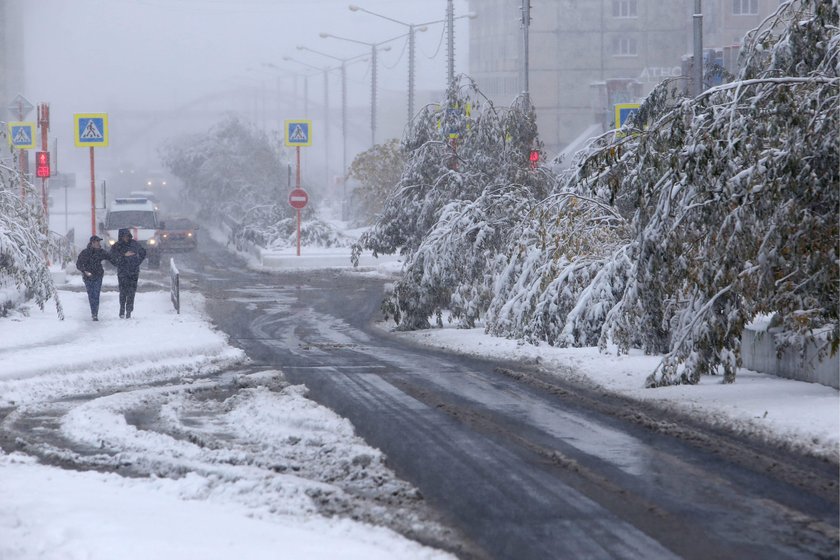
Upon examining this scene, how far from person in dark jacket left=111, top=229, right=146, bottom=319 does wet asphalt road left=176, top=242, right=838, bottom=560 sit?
7436mm

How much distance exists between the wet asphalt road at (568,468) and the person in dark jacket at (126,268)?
7.44 m

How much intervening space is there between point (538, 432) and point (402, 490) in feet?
8.83

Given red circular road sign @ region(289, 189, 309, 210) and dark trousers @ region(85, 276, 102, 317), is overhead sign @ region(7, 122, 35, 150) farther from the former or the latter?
dark trousers @ region(85, 276, 102, 317)

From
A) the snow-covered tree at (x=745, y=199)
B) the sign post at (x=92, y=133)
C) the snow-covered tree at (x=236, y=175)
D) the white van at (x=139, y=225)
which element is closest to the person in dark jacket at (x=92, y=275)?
the sign post at (x=92, y=133)

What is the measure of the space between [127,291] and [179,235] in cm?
3062

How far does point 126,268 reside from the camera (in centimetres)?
2397

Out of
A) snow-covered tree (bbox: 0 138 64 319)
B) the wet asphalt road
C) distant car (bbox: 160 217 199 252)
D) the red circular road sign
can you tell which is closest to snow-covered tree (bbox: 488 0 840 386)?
the wet asphalt road

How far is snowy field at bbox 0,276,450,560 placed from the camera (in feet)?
23.2

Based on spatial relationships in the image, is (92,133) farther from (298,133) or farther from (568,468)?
(568,468)

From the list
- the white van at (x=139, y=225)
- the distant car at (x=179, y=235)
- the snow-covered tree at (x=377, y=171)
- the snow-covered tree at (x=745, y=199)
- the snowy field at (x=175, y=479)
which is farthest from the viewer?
the snow-covered tree at (x=377, y=171)

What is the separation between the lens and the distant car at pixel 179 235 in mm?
54059

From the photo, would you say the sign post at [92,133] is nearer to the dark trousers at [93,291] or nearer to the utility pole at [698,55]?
the dark trousers at [93,291]

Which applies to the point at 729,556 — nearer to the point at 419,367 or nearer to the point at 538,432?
the point at 538,432

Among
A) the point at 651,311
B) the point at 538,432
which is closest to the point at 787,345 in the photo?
the point at 651,311
